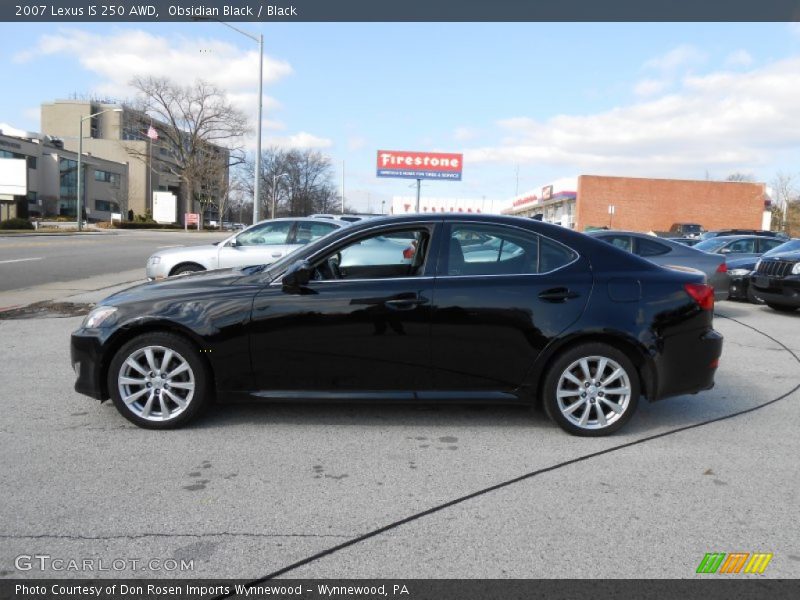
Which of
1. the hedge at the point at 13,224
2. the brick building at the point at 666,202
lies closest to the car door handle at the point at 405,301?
the hedge at the point at 13,224

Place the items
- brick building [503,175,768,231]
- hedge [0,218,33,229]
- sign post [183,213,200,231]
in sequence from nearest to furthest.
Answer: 1. hedge [0,218,33,229]
2. brick building [503,175,768,231]
3. sign post [183,213,200,231]

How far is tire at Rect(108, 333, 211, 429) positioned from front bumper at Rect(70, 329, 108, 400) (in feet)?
0.31

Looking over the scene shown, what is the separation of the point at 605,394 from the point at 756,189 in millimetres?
57389

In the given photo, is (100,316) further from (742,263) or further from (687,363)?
(742,263)

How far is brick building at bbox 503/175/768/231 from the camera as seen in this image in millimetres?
53562

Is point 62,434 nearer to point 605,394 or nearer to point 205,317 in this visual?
point 205,317

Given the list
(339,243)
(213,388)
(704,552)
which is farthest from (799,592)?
(213,388)

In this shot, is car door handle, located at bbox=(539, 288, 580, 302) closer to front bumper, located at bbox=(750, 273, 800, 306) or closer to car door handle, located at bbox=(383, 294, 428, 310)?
car door handle, located at bbox=(383, 294, 428, 310)

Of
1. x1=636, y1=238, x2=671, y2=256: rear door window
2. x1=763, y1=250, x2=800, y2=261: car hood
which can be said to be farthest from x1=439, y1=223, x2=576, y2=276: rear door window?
x1=763, y1=250, x2=800, y2=261: car hood

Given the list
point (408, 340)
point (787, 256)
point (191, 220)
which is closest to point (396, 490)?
point (408, 340)

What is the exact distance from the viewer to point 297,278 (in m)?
4.53

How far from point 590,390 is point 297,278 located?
225cm

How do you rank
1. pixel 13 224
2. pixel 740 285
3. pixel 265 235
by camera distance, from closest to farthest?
pixel 265 235 → pixel 740 285 → pixel 13 224

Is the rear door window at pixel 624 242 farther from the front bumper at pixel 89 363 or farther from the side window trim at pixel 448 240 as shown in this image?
the front bumper at pixel 89 363
